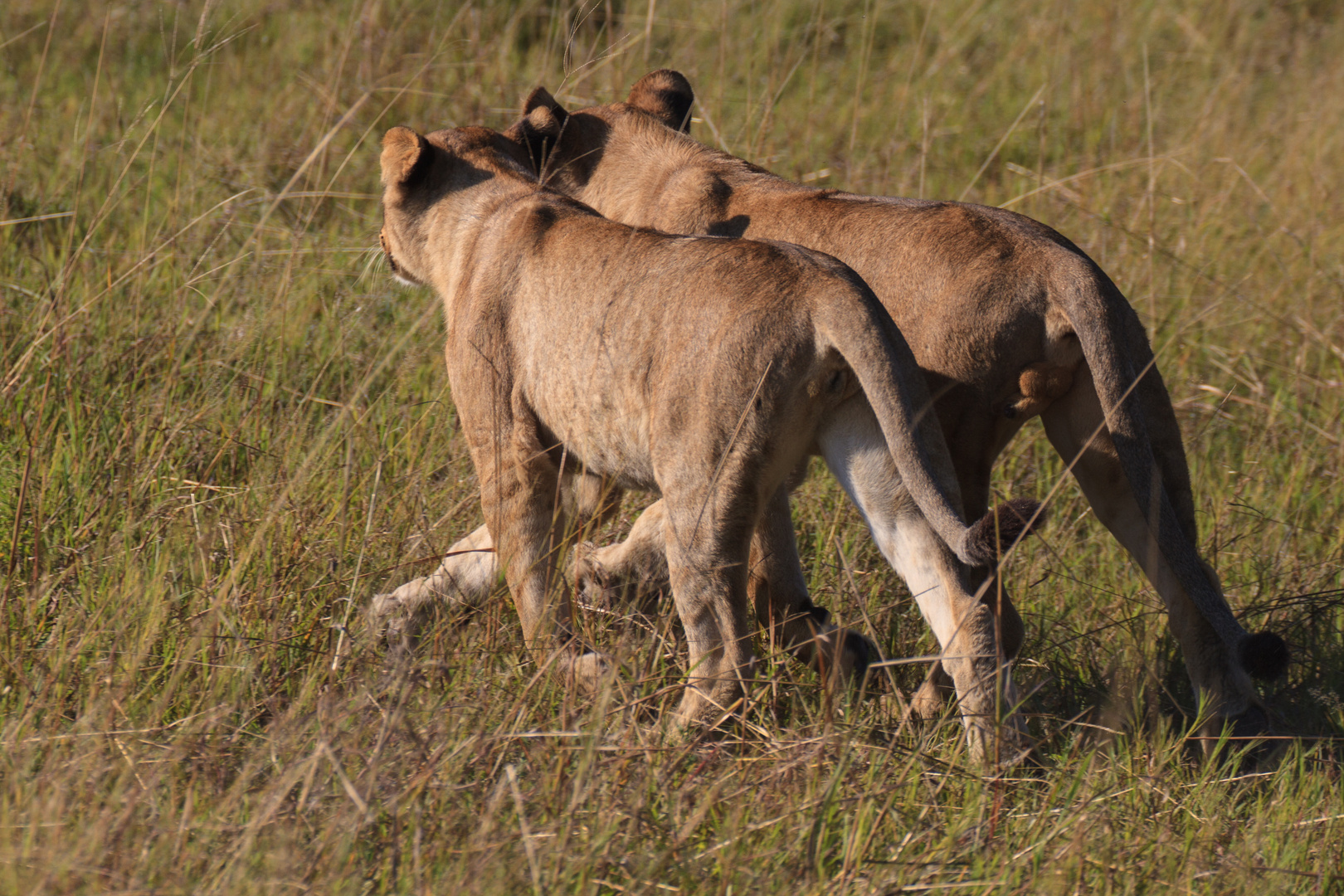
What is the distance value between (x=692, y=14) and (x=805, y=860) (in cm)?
602

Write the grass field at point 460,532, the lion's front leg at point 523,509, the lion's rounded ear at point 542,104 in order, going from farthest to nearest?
the lion's rounded ear at point 542,104
the lion's front leg at point 523,509
the grass field at point 460,532

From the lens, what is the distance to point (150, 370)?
426 centimetres

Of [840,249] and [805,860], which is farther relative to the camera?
[840,249]

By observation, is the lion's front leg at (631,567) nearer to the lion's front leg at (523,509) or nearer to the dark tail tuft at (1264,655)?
the lion's front leg at (523,509)

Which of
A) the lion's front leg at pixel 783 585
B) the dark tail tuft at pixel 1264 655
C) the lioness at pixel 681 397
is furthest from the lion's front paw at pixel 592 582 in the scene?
the dark tail tuft at pixel 1264 655

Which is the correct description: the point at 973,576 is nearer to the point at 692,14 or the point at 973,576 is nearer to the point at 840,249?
the point at 840,249

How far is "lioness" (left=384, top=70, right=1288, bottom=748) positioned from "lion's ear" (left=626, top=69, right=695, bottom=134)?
1009 mm

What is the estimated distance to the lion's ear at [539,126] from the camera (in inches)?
165

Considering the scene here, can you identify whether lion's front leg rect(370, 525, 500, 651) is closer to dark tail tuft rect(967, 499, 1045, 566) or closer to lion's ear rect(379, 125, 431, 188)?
lion's ear rect(379, 125, 431, 188)

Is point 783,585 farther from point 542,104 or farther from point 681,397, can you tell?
point 542,104

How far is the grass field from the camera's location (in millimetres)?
2357

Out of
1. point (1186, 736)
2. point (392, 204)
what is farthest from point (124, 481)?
point (1186, 736)

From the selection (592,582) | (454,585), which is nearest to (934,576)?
(592,582)

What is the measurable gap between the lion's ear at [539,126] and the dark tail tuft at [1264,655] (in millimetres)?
2448
